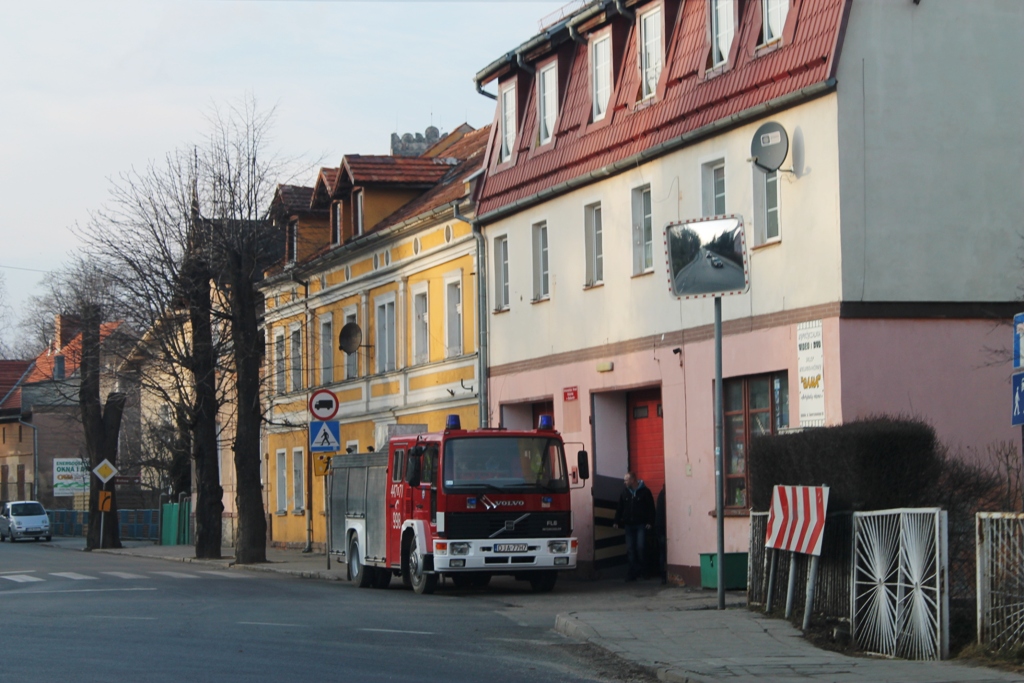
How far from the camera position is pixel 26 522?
2584 inches

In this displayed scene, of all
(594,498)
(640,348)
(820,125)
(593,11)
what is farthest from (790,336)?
(593,11)

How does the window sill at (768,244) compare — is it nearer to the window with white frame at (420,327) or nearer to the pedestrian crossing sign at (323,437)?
the pedestrian crossing sign at (323,437)

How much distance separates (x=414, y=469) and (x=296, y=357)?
907 inches

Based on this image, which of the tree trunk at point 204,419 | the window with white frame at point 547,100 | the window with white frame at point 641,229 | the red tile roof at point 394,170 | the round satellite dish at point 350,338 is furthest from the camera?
the red tile roof at point 394,170

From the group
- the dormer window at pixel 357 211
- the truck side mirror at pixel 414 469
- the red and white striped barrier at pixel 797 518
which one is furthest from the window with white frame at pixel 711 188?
the dormer window at pixel 357 211

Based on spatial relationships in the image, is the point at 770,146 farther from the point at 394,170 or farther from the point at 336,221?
the point at 336,221

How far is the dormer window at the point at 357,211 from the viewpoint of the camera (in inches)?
1569

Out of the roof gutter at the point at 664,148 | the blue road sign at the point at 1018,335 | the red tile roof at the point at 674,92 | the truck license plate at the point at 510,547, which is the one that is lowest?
the truck license plate at the point at 510,547

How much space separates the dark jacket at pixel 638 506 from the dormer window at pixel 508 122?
866 cm

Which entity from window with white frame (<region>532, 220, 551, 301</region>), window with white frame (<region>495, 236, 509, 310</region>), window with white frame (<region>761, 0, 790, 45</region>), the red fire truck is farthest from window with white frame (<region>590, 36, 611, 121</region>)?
the red fire truck

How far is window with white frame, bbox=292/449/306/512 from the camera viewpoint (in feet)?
146

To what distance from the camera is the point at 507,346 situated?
1190 inches

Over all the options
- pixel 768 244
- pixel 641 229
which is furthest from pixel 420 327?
pixel 768 244

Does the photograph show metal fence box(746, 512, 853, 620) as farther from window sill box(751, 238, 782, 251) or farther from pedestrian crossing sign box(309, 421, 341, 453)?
pedestrian crossing sign box(309, 421, 341, 453)
